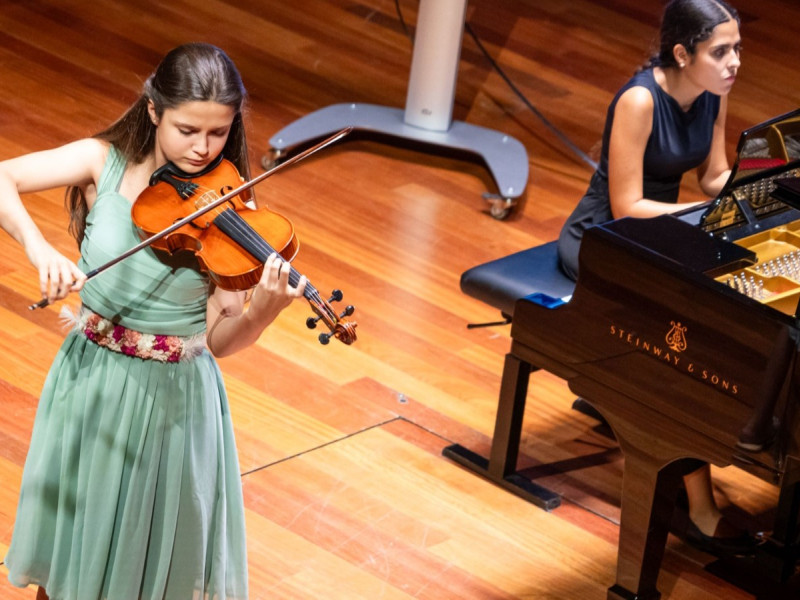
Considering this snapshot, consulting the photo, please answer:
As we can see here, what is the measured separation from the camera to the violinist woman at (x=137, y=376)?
1.92 metres

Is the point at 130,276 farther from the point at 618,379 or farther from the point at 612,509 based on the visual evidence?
the point at 612,509

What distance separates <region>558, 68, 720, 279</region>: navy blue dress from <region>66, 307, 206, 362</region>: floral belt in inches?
52.1

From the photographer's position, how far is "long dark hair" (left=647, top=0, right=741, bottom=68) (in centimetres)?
300

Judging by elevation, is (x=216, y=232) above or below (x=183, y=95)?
below

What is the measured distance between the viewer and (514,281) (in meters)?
3.10

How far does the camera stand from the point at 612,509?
3.12 m

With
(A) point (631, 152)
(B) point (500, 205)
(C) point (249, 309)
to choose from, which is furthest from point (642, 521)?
(B) point (500, 205)

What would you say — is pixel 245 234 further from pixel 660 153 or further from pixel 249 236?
pixel 660 153

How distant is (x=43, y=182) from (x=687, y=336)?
3.71 feet

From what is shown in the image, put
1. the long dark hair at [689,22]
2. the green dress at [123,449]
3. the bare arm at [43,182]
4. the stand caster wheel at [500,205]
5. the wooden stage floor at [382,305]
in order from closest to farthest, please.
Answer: the bare arm at [43,182]
the green dress at [123,449]
the wooden stage floor at [382,305]
the long dark hair at [689,22]
the stand caster wheel at [500,205]

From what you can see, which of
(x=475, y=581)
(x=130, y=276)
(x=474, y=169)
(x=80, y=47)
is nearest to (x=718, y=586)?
(x=475, y=581)

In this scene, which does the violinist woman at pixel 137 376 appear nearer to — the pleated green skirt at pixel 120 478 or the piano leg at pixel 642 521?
the pleated green skirt at pixel 120 478

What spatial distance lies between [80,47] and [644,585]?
335 cm

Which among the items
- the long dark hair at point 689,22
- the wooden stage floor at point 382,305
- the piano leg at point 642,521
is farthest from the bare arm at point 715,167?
the piano leg at point 642,521
